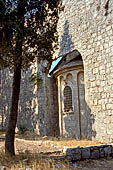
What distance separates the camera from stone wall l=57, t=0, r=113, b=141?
27.4 ft

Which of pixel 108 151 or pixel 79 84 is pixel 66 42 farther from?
pixel 108 151

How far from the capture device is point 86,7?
9836 millimetres

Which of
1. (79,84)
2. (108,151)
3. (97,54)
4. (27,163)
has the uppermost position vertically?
(97,54)

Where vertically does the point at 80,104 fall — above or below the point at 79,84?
below

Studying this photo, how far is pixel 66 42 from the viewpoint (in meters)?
10.9

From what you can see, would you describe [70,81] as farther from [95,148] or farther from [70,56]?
[95,148]

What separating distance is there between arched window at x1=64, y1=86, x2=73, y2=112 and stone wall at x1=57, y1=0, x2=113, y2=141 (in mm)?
1993

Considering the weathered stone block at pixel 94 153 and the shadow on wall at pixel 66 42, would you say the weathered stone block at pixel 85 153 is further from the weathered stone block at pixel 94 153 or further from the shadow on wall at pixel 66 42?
the shadow on wall at pixel 66 42

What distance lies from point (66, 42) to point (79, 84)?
2.31 meters

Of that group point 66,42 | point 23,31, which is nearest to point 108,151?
point 23,31

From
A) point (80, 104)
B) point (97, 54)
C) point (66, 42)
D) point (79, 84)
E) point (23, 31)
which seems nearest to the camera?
point (23, 31)

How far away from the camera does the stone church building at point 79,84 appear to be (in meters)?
8.55

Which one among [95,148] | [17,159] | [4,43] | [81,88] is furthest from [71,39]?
[17,159]

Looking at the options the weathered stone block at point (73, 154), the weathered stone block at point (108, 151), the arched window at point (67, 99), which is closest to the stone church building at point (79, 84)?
the arched window at point (67, 99)
